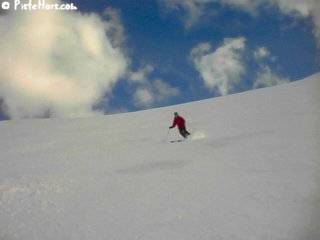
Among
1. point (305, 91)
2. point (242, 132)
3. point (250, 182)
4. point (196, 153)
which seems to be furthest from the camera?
point (305, 91)

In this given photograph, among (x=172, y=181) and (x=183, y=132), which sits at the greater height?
(x=183, y=132)

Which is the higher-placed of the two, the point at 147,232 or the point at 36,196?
the point at 36,196

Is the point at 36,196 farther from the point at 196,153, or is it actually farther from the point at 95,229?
the point at 196,153

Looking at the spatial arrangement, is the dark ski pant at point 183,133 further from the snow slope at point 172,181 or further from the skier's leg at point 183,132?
the snow slope at point 172,181

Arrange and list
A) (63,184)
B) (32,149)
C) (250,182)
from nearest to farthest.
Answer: (250,182), (63,184), (32,149)

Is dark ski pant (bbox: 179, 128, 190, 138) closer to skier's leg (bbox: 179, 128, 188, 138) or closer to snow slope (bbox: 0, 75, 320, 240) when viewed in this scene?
skier's leg (bbox: 179, 128, 188, 138)

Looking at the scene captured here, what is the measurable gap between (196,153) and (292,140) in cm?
240

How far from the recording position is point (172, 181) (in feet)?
30.9

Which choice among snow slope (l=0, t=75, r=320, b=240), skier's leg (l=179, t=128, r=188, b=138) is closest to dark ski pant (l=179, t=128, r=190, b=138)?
skier's leg (l=179, t=128, r=188, b=138)

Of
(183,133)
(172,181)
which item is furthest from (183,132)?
(172,181)

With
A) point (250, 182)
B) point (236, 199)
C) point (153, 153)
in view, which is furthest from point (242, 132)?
point (236, 199)

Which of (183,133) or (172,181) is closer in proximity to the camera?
(172,181)

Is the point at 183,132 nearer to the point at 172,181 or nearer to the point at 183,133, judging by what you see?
the point at 183,133

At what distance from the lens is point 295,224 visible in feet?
22.8
